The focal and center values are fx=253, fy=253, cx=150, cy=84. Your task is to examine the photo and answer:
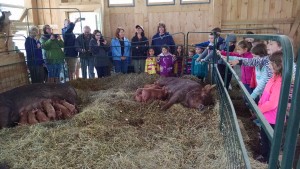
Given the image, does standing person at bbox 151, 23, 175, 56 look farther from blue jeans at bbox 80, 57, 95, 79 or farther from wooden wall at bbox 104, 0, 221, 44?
blue jeans at bbox 80, 57, 95, 79

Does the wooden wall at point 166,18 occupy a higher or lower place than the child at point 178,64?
higher

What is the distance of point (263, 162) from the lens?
9.29ft

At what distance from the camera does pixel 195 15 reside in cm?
792

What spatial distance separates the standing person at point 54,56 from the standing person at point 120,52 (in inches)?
55.0

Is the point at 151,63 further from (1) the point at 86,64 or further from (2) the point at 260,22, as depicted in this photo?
(2) the point at 260,22

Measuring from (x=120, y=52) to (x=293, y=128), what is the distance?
20.9 feet

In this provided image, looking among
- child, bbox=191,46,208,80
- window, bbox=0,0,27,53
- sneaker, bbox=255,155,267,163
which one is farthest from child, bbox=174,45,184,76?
window, bbox=0,0,27,53

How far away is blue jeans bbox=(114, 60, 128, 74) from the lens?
7.04 metres

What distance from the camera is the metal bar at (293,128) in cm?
74

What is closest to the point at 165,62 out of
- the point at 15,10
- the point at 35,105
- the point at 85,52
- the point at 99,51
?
the point at 99,51

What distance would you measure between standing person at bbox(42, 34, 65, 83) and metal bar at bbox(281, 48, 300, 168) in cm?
649

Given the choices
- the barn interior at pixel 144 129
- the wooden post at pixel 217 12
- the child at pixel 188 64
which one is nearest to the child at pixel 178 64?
the child at pixel 188 64

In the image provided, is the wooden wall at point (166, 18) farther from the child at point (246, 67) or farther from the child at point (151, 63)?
the child at point (246, 67)

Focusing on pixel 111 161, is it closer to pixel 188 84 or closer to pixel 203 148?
pixel 203 148
